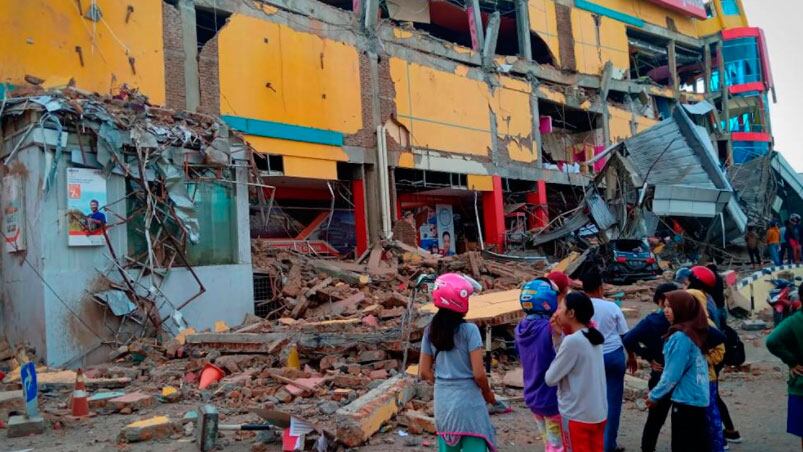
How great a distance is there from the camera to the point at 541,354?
3.62 metres

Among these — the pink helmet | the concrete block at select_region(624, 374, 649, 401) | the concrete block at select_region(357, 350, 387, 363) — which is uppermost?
the pink helmet

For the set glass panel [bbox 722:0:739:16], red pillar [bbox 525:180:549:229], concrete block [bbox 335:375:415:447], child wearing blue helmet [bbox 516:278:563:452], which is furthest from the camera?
glass panel [bbox 722:0:739:16]

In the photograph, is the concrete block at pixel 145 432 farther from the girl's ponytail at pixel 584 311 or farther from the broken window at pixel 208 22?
the broken window at pixel 208 22

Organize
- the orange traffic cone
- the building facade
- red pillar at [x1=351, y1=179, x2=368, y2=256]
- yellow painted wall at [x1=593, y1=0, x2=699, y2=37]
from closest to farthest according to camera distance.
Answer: the orange traffic cone
the building facade
red pillar at [x1=351, y1=179, x2=368, y2=256]
yellow painted wall at [x1=593, y1=0, x2=699, y2=37]

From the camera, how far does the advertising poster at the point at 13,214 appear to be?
9.25m

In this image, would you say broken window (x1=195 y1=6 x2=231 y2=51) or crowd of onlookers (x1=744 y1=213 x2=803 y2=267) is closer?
broken window (x1=195 y1=6 x2=231 y2=51)

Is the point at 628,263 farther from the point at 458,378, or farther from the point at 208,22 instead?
the point at 458,378

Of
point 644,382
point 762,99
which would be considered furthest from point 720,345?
point 762,99

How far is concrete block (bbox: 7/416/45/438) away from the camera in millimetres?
5973

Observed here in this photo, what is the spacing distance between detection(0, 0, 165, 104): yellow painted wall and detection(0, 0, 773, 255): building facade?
0.03 m

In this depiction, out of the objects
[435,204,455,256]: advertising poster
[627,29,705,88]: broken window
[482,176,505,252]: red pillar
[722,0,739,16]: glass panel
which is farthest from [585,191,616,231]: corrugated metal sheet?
[722,0,739,16]: glass panel

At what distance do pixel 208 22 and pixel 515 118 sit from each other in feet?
46.8

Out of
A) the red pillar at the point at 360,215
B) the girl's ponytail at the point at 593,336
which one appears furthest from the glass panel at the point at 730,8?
the girl's ponytail at the point at 593,336

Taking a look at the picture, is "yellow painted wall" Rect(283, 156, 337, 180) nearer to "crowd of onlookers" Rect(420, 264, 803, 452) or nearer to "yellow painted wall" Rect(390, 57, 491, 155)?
"yellow painted wall" Rect(390, 57, 491, 155)
